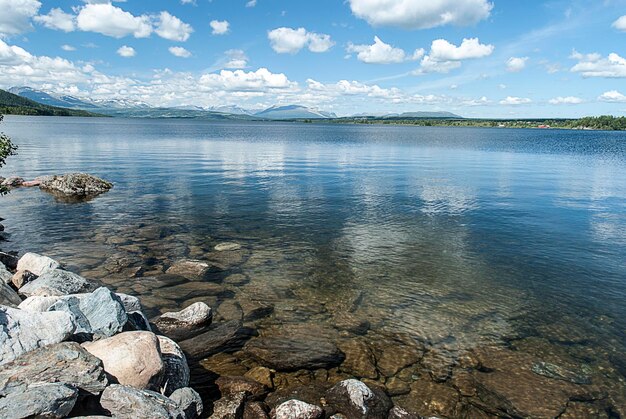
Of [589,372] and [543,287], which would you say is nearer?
[589,372]

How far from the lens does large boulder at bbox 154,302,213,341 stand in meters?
14.9

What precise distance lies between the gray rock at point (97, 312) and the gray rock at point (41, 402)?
284 centimetres

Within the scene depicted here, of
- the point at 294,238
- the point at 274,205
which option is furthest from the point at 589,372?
the point at 274,205

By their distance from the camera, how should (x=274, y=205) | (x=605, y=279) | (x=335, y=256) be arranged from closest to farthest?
(x=605, y=279) < (x=335, y=256) < (x=274, y=205)

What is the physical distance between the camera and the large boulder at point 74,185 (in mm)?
40375

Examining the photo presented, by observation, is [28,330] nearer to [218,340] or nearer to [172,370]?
[172,370]

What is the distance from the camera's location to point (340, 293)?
1889 centimetres

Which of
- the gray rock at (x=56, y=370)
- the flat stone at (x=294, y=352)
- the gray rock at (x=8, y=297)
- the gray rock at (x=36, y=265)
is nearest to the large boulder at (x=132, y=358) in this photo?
the gray rock at (x=56, y=370)

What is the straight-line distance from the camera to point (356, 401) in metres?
11.0

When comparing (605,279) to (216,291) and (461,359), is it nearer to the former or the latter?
(461,359)

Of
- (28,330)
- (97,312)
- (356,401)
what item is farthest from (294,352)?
(28,330)

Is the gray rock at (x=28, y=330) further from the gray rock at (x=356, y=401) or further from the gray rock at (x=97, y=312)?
the gray rock at (x=356, y=401)

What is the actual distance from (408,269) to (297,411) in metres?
12.9

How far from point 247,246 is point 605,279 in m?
20.3
